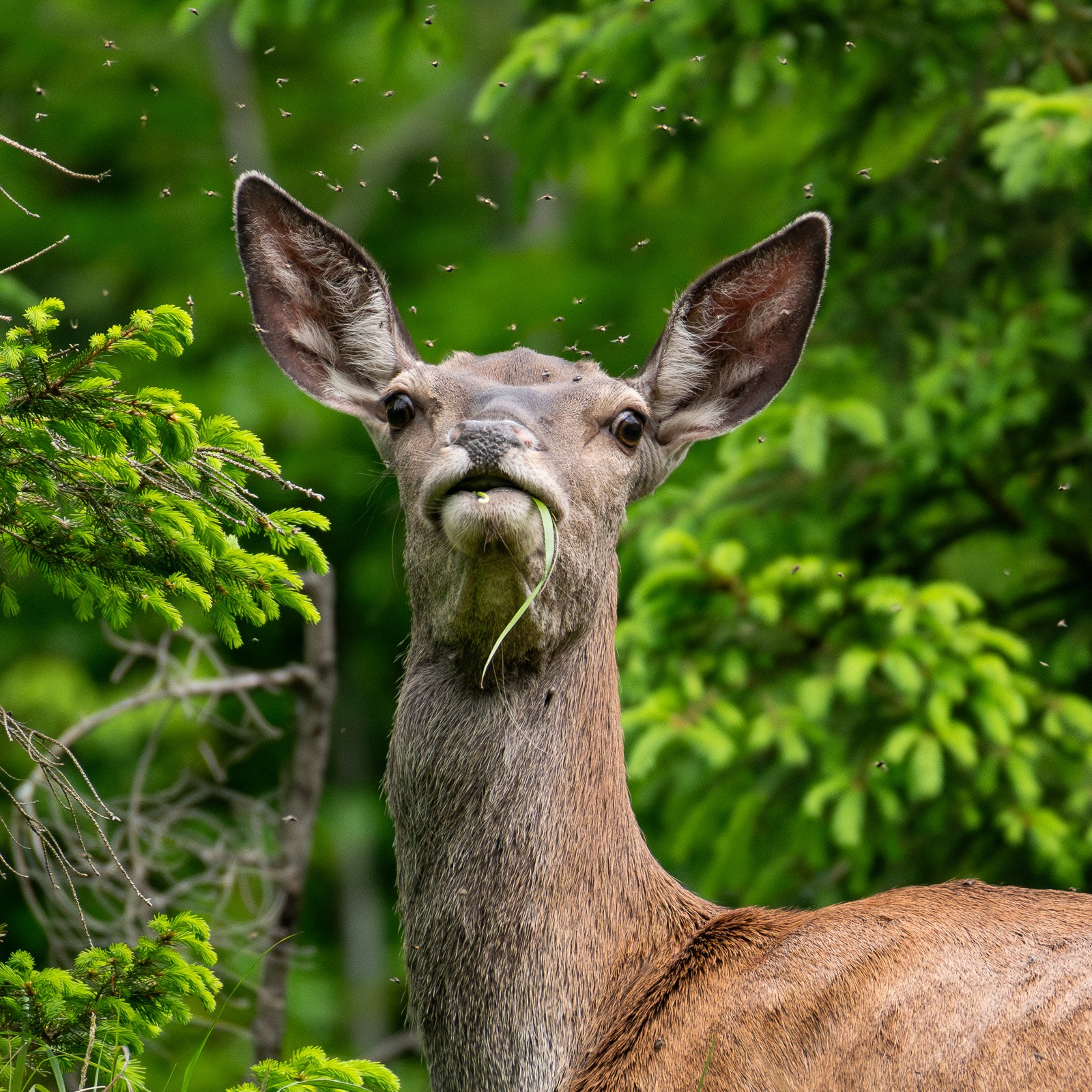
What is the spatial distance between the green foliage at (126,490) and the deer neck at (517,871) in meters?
0.71

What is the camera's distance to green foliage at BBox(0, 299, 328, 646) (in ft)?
9.66

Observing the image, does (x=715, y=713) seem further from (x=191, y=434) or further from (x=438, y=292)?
(x=438, y=292)

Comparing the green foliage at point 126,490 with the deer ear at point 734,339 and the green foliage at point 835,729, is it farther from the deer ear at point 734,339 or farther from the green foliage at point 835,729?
the green foliage at point 835,729

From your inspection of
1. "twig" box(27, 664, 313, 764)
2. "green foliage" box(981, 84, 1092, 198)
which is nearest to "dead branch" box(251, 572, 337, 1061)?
"twig" box(27, 664, 313, 764)

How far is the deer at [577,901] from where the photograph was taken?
343 cm

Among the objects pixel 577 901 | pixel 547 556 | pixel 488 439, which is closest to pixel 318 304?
pixel 488 439

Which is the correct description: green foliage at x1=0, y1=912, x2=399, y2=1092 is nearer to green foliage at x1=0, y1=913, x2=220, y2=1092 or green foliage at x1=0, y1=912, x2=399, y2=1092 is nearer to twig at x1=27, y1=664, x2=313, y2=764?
green foliage at x1=0, y1=913, x2=220, y2=1092

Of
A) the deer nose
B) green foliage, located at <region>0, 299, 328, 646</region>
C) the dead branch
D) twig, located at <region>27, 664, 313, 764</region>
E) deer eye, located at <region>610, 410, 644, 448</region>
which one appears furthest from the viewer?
the dead branch

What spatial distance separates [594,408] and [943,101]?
3.76 metres

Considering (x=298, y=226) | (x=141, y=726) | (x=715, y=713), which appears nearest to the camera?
(x=298, y=226)

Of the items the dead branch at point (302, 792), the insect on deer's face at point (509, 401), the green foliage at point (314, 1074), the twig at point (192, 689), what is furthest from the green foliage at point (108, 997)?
the dead branch at point (302, 792)

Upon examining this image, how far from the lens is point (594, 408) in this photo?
418 cm

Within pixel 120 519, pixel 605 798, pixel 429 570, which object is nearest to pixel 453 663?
pixel 429 570

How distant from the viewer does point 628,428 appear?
4.23m
